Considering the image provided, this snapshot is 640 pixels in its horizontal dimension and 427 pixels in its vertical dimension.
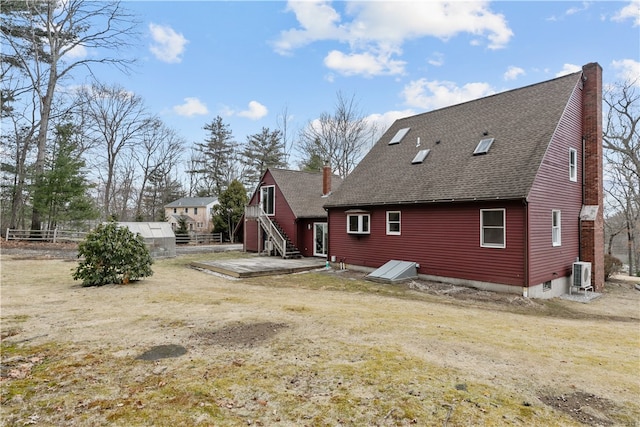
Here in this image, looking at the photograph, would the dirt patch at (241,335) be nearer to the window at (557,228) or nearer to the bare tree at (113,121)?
the window at (557,228)

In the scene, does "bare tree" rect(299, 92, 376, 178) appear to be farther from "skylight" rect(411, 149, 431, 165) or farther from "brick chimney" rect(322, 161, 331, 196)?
"skylight" rect(411, 149, 431, 165)

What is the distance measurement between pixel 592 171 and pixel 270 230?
15373mm

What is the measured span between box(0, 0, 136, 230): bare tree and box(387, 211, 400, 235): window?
21.6 m

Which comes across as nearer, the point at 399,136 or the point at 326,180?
the point at 399,136

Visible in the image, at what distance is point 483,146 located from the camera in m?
12.3

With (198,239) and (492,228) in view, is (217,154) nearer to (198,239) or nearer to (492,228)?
(198,239)

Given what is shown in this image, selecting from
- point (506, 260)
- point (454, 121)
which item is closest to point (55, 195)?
point (454, 121)

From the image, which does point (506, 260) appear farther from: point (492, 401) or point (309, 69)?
point (309, 69)

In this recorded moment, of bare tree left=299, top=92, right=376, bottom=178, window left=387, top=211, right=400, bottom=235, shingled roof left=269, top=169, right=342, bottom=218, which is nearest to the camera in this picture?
window left=387, top=211, right=400, bottom=235

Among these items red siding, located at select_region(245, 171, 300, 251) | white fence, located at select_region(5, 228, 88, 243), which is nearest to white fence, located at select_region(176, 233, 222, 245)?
white fence, located at select_region(5, 228, 88, 243)

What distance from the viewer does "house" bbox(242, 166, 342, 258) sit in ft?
62.4

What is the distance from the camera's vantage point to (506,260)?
1016cm

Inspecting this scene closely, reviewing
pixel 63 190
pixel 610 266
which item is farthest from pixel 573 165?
pixel 63 190

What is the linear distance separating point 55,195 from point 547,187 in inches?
1130
